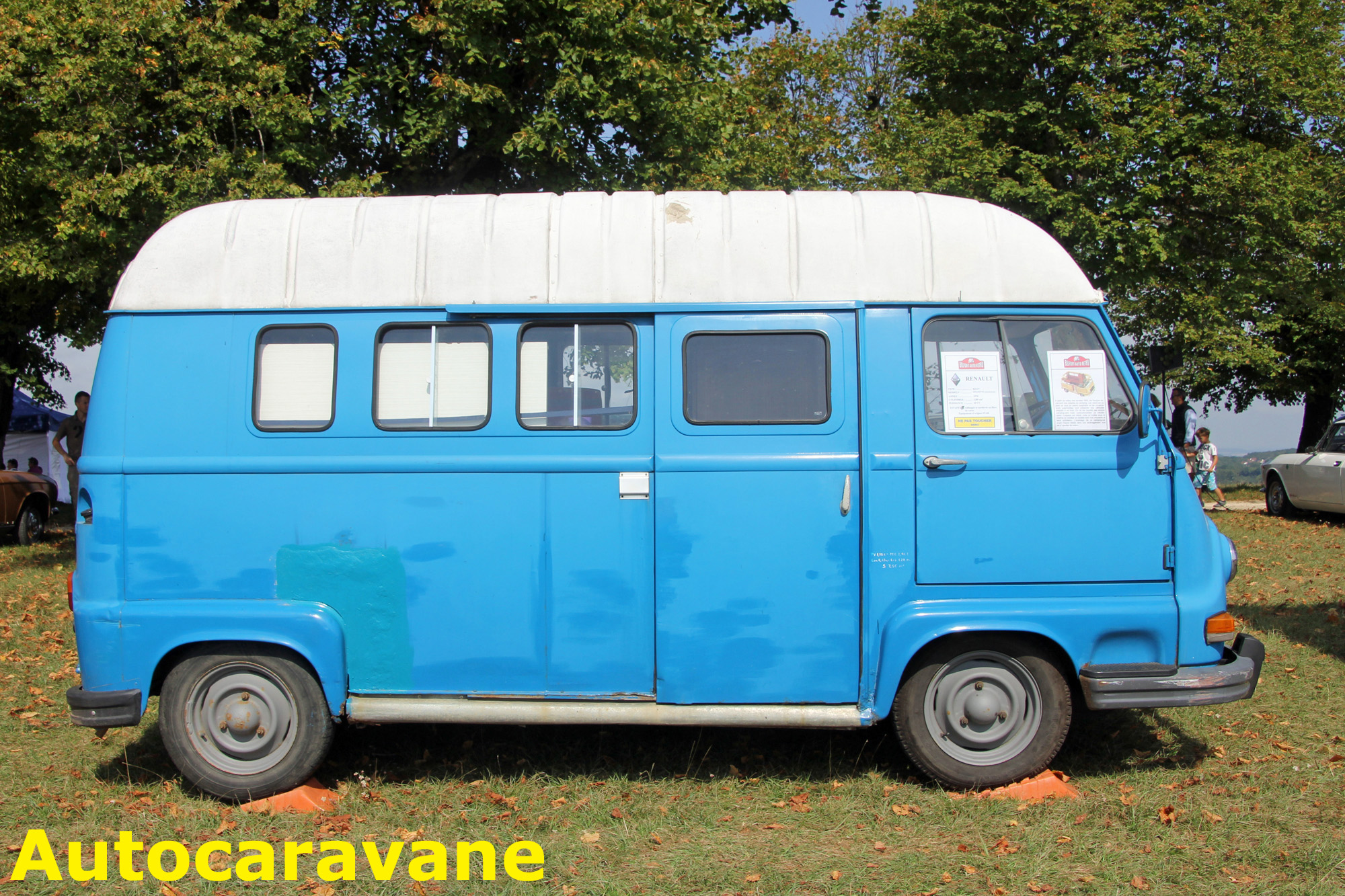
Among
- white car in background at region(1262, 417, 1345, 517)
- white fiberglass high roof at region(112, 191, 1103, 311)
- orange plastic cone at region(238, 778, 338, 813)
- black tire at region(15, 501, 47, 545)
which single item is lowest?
orange plastic cone at region(238, 778, 338, 813)

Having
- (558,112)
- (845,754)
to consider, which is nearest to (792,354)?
(845,754)

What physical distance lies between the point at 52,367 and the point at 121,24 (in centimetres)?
1917

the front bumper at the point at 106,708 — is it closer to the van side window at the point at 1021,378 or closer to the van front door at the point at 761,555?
the van front door at the point at 761,555

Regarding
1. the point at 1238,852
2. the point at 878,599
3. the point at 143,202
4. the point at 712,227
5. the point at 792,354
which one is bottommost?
the point at 1238,852

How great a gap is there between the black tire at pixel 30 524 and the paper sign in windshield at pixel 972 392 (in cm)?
1559

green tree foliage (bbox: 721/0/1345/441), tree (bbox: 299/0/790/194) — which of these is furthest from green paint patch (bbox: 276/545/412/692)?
green tree foliage (bbox: 721/0/1345/441)

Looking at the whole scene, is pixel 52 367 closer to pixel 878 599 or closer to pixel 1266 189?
pixel 878 599

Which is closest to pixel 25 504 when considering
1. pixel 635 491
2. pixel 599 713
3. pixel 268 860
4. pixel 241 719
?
pixel 241 719

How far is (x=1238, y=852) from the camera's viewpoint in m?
4.34

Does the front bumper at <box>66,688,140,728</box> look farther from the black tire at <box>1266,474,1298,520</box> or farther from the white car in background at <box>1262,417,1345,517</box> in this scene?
the black tire at <box>1266,474,1298,520</box>

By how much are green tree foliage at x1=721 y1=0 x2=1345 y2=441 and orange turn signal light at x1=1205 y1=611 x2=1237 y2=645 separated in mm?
11783

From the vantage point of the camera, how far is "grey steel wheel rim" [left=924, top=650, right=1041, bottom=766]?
491 cm

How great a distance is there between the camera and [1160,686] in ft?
15.5

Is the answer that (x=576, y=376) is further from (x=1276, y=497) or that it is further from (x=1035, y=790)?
(x=1276, y=497)
